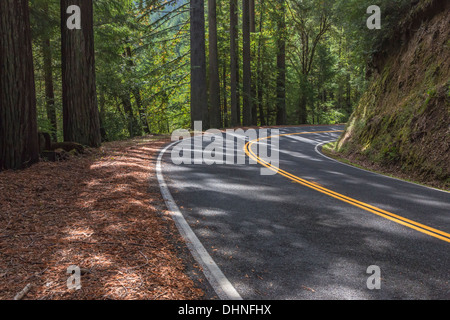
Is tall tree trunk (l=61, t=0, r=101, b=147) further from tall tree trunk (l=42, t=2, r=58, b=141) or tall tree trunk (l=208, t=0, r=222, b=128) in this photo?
tall tree trunk (l=208, t=0, r=222, b=128)

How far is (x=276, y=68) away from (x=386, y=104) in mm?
23044

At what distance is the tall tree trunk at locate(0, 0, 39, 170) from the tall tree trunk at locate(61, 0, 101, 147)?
2625 millimetres

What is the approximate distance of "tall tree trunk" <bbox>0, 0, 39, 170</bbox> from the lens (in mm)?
7828

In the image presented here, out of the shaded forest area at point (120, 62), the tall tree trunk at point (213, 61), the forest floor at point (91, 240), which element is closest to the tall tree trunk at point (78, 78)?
the shaded forest area at point (120, 62)

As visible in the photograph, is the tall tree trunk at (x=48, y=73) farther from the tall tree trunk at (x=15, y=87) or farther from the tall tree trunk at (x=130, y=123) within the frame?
the tall tree trunk at (x=15, y=87)

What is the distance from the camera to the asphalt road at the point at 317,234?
3.58m

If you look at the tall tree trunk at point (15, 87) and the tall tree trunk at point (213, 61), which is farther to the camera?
the tall tree trunk at point (213, 61)

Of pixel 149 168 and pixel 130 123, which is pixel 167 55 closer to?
pixel 130 123

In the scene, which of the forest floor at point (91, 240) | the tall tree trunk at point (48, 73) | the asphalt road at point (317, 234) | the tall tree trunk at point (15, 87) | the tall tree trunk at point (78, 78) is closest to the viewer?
the forest floor at point (91, 240)

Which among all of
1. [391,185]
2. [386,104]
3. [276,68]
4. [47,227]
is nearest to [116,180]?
[47,227]

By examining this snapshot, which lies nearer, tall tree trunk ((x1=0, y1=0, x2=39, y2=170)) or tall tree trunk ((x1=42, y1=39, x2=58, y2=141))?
tall tree trunk ((x1=0, y1=0, x2=39, y2=170))

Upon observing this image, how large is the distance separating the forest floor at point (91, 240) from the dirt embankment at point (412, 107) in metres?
8.87

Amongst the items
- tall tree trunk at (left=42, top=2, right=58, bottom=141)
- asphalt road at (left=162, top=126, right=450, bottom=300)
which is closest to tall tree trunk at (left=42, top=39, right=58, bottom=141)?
tall tree trunk at (left=42, top=2, right=58, bottom=141)

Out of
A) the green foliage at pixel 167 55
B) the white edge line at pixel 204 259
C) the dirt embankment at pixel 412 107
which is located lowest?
the white edge line at pixel 204 259
